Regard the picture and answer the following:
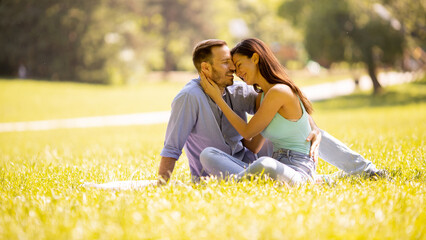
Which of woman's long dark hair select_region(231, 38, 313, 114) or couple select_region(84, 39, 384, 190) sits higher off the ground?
woman's long dark hair select_region(231, 38, 313, 114)

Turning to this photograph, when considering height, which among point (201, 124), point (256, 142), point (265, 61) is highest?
point (265, 61)

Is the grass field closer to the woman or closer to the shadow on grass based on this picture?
the woman

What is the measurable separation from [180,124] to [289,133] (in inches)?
43.7

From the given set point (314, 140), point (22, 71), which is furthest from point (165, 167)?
point (22, 71)

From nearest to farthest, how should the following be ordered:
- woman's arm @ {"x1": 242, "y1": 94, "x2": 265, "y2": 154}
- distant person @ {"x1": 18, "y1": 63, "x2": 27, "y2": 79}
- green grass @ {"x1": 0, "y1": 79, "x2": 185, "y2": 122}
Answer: woman's arm @ {"x1": 242, "y1": 94, "x2": 265, "y2": 154}, green grass @ {"x1": 0, "y1": 79, "x2": 185, "y2": 122}, distant person @ {"x1": 18, "y1": 63, "x2": 27, "y2": 79}

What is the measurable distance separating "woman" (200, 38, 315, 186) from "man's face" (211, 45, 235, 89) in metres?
0.07

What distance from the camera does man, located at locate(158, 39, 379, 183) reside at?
446cm

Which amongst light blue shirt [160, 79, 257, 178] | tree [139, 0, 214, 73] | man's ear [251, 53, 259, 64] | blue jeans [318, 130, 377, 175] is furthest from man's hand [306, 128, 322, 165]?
tree [139, 0, 214, 73]

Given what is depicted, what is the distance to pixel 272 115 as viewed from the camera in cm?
442

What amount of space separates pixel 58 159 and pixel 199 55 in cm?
385

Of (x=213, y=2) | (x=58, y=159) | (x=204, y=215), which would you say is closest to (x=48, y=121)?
(x=58, y=159)

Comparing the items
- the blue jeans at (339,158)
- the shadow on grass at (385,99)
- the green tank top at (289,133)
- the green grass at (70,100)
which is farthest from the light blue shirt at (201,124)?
the green grass at (70,100)

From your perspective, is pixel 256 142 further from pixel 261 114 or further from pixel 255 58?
pixel 255 58

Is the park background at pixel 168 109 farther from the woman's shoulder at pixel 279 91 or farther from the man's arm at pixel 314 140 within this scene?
the woman's shoulder at pixel 279 91
